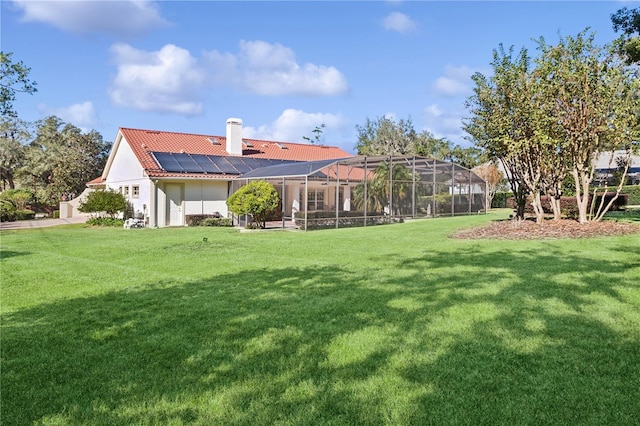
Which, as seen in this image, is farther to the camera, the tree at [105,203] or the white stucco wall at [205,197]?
the white stucco wall at [205,197]

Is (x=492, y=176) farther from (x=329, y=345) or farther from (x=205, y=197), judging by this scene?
(x=329, y=345)

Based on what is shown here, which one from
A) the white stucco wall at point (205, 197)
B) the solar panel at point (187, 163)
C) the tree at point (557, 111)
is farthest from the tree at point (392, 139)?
the tree at point (557, 111)

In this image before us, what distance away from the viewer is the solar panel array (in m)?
23.5

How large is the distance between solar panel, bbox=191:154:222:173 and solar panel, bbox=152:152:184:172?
48.3 inches

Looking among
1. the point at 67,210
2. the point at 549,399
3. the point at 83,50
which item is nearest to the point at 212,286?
the point at 549,399

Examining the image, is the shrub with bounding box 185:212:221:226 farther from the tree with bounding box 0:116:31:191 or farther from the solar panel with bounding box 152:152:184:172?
the tree with bounding box 0:116:31:191

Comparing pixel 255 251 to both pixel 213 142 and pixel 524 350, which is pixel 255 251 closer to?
pixel 524 350

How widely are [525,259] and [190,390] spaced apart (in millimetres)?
7293

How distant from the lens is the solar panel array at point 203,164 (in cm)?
2353

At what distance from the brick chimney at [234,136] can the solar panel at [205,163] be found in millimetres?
2627

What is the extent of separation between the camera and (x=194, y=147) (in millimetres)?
27422

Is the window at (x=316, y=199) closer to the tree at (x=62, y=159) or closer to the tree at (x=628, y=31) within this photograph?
the tree at (x=628, y=31)

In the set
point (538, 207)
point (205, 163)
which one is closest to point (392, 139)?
point (205, 163)

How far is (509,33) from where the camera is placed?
1461 cm
